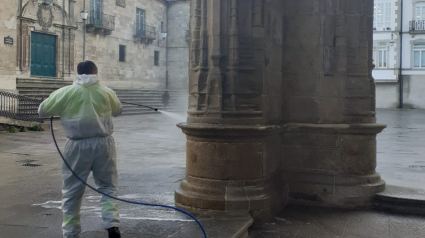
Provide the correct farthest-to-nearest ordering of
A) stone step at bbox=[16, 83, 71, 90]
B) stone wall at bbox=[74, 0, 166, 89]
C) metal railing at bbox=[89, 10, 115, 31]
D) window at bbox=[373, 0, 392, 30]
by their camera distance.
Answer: window at bbox=[373, 0, 392, 30]
stone wall at bbox=[74, 0, 166, 89]
metal railing at bbox=[89, 10, 115, 31]
stone step at bbox=[16, 83, 71, 90]

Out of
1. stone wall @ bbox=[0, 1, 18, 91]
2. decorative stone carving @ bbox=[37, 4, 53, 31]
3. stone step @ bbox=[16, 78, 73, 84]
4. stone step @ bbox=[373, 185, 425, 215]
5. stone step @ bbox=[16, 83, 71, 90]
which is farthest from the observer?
decorative stone carving @ bbox=[37, 4, 53, 31]

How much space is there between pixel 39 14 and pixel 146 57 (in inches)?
481

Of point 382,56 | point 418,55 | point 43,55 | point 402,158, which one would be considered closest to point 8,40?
point 43,55

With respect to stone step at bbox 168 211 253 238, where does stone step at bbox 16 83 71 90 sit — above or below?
above

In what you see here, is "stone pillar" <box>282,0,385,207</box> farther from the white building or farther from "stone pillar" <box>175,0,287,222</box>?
the white building

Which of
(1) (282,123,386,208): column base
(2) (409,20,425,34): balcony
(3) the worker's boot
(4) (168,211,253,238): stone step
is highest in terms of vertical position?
(2) (409,20,425,34): balcony

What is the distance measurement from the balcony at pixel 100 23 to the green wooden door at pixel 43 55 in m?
3.56

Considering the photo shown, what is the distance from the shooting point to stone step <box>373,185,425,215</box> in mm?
5527

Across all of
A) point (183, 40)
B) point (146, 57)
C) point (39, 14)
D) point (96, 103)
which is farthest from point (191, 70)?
point (183, 40)

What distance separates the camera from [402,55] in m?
39.4

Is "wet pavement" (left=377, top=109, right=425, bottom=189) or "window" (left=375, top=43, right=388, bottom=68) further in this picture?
"window" (left=375, top=43, right=388, bottom=68)

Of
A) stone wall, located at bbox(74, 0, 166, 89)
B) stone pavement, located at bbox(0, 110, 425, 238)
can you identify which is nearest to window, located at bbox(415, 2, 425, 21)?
stone wall, located at bbox(74, 0, 166, 89)

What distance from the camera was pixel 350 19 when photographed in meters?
5.84

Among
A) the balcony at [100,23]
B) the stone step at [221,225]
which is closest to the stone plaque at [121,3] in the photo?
the balcony at [100,23]
